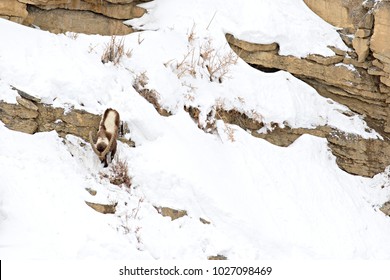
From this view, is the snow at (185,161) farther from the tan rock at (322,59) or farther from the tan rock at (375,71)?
the tan rock at (375,71)

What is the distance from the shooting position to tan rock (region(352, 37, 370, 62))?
39.9 feet

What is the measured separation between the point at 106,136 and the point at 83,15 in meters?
3.62

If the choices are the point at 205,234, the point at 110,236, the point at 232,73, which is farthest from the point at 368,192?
the point at 110,236

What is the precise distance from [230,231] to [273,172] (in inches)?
69.3

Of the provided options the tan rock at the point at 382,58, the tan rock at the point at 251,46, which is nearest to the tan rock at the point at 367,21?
the tan rock at the point at 382,58

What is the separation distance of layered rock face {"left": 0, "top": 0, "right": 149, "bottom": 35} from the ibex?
123 inches

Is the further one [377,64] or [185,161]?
[377,64]

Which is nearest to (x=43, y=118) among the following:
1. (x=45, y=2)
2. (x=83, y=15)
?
(x=45, y=2)

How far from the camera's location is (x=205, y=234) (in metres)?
8.91

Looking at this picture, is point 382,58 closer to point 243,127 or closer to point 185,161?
point 243,127

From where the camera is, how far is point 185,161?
32.1ft

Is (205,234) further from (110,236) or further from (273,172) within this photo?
(273,172)

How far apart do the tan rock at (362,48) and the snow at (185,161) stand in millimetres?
399

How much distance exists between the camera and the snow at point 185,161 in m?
8.38
